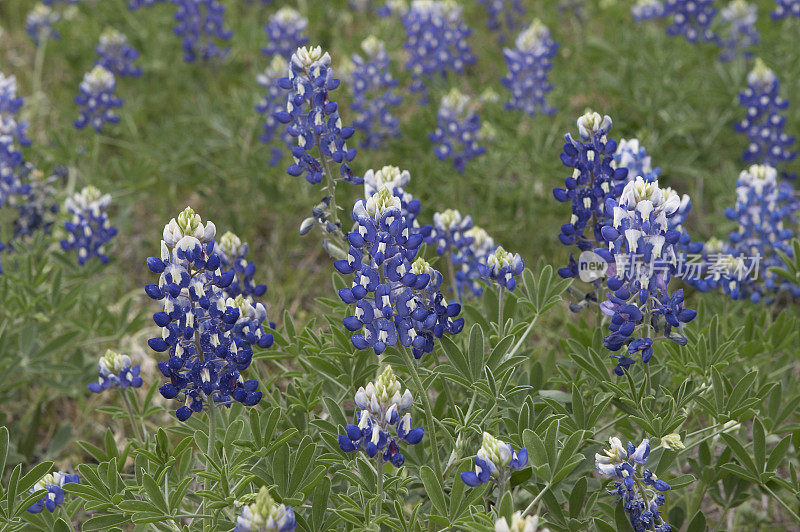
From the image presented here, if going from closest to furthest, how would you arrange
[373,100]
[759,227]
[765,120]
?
[759,227], [765,120], [373,100]

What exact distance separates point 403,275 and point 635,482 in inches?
32.3

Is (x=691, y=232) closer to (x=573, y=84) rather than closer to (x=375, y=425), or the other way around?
(x=573, y=84)

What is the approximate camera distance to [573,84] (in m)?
5.19

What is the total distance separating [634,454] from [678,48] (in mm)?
4023

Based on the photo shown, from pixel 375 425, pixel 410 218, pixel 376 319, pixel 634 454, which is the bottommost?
pixel 634 454

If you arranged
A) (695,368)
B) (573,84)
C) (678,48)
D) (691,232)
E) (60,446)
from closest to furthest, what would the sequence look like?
(695,368) < (60,446) < (691,232) < (573,84) < (678,48)

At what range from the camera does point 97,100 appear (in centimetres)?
505

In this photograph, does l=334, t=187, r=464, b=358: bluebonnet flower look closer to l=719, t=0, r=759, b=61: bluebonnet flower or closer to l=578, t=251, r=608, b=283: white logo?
l=578, t=251, r=608, b=283: white logo

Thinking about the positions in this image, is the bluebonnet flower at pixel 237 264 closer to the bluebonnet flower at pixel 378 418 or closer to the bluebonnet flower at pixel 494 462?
the bluebonnet flower at pixel 378 418

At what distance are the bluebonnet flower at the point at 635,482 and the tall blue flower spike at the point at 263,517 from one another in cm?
83

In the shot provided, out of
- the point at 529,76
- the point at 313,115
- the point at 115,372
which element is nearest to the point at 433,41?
the point at 529,76

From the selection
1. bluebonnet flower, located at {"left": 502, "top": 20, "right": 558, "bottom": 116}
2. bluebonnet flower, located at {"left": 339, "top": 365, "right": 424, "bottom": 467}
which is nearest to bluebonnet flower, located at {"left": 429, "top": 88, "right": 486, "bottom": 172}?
bluebonnet flower, located at {"left": 502, "top": 20, "right": 558, "bottom": 116}

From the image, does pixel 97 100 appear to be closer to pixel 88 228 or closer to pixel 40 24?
pixel 88 228

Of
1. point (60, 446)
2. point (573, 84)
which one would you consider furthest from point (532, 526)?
point (573, 84)
